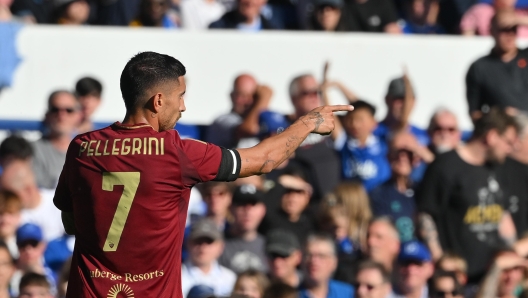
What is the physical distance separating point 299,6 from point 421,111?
1571 mm

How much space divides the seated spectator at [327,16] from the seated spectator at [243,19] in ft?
1.64

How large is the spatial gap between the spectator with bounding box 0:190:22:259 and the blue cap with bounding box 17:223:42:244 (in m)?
0.20

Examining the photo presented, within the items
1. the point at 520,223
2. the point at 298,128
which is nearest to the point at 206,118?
the point at 520,223

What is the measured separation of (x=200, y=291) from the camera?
767cm

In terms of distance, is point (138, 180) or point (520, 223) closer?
point (138, 180)

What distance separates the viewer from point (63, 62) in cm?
1040

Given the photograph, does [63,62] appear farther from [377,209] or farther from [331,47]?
[377,209]

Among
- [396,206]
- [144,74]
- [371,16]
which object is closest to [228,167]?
[144,74]

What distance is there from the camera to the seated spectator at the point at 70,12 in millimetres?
10430

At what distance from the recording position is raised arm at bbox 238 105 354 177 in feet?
16.0

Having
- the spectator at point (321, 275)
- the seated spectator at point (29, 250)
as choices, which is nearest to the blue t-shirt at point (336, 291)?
the spectator at point (321, 275)

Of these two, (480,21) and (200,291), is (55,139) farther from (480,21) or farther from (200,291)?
(480,21)

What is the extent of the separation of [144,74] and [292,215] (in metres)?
4.22

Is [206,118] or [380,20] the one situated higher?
[380,20]
